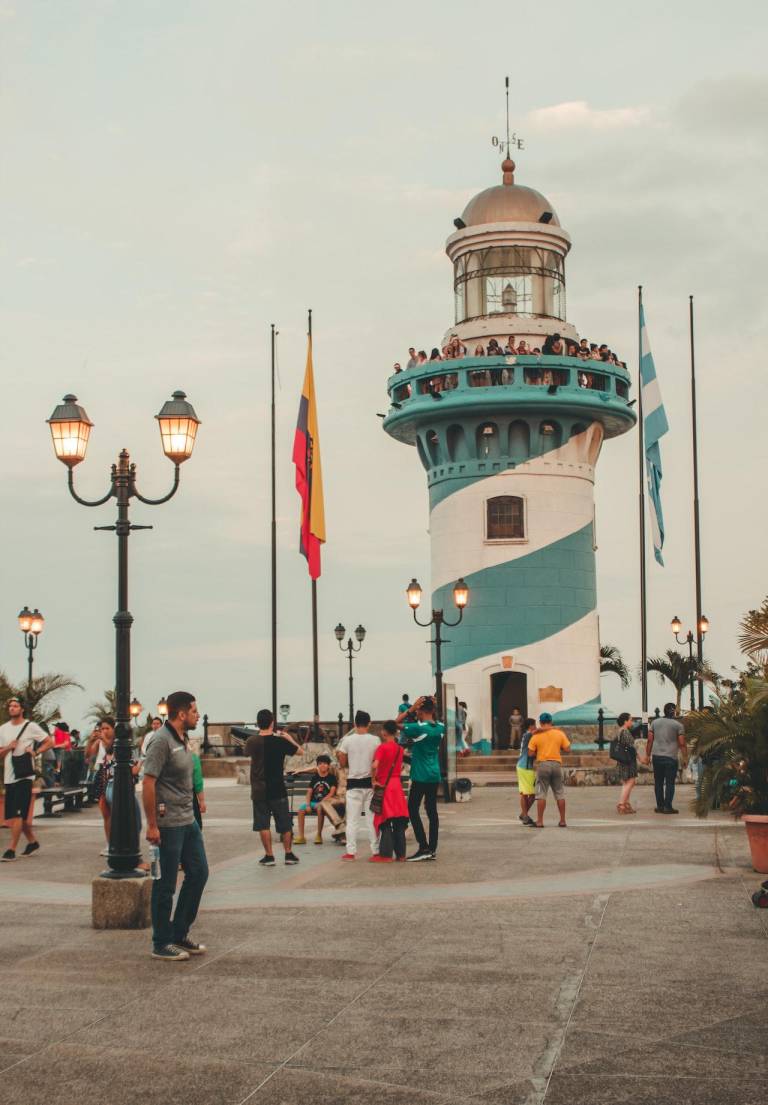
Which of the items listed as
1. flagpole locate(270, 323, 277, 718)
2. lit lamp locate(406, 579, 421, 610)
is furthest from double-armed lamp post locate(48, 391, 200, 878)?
flagpole locate(270, 323, 277, 718)

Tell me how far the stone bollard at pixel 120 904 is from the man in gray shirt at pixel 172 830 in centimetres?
142

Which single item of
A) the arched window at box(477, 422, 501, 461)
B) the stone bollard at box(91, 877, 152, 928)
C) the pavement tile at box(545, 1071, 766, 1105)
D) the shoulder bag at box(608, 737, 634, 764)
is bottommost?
the pavement tile at box(545, 1071, 766, 1105)

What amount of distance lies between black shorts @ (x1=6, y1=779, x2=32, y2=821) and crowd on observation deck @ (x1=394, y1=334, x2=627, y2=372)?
2578 centimetres

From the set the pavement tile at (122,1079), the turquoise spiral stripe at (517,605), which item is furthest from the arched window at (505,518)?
the pavement tile at (122,1079)

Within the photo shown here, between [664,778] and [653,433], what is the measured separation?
15003mm

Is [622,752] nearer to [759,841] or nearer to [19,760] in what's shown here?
[759,841]

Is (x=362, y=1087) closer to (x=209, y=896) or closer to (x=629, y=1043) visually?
(x=629, y=1043)

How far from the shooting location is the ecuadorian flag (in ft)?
116

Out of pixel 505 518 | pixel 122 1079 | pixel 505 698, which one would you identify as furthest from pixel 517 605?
pixel 122 1079

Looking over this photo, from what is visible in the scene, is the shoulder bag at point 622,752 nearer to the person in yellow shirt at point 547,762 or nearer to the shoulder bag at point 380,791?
the person in yellow shirt at point 547,762

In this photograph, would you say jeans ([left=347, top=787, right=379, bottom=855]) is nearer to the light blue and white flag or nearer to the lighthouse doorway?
the light blue and white flag

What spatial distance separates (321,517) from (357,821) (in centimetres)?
1828

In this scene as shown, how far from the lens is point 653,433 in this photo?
37.7 m

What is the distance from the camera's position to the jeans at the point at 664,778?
24391 mm
